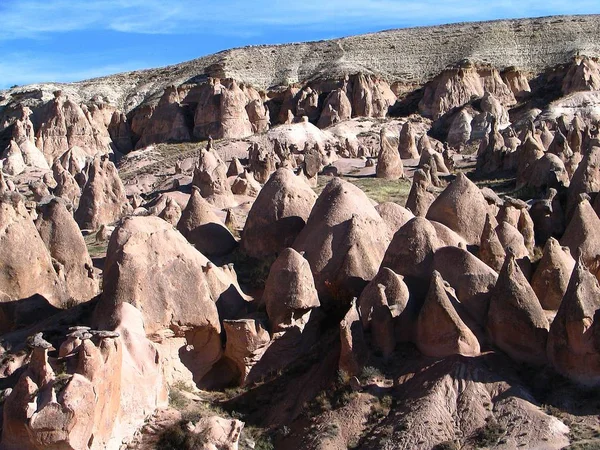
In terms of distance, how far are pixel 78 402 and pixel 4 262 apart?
5923 millimetres

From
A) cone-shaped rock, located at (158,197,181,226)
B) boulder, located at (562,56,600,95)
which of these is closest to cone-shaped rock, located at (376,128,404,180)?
cone-shaped rock, located at (158,197,181,226)

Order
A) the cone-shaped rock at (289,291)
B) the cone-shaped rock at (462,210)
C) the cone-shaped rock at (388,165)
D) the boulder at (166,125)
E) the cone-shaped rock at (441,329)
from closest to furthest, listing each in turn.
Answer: the cone-shaped rock at (441,329)
the cone-shaped rock at (289,291)
the cone-shaped rock at (462,210)
the cone-shaped rock at (388,165)
the boulder at (166,125)

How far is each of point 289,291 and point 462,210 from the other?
5.72m

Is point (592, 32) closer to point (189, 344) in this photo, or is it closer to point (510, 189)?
point (510, 189)

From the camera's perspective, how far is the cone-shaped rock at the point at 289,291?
52.5 ft

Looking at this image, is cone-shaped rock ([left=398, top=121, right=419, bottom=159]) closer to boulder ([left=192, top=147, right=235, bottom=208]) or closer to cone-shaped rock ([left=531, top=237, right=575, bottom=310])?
boulder ([left=192, top=147, right=235, bottom=208])

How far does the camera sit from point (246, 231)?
2098 centimetres

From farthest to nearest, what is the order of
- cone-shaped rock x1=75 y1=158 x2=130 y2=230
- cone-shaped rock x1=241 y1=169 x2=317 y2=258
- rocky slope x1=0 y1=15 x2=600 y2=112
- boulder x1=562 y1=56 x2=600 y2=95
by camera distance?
rocky slope x1=0 y1=15 x2=600 y2=112 → boulder x1=562 y1=56 x2=600 y2=95 → cone-shaped rock x1=75 y1=158 x2=130 y2=230 → cone-shaped rock x1=241 y1=169 x2=317 y2=258

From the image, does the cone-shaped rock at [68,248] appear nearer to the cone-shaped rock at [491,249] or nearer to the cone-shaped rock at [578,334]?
the cone-shaped rock at [491,249]

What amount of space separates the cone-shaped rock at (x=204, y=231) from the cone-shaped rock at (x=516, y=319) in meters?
8.23

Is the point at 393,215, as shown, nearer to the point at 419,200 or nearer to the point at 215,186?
the point at 419,200

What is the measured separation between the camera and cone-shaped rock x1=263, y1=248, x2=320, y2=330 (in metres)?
16.0

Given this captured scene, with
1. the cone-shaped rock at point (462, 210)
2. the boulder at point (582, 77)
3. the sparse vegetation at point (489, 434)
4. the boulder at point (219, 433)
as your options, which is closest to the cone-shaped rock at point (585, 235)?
the cone-shaped rock at point (462, 210)

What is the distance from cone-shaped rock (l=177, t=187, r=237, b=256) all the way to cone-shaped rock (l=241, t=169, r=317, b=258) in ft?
2.19
